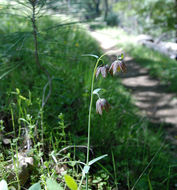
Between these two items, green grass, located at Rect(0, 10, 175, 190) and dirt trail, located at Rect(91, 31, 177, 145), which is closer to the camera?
green grass, located at Rect(0, 10, 175, 190)

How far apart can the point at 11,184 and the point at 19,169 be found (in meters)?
0.11

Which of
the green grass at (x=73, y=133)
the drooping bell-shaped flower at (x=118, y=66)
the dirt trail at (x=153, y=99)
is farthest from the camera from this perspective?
the dirt trail at (x=153, y=99)

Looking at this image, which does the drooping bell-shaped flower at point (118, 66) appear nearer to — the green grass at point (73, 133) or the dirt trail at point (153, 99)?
the green grass at point (73, 133)

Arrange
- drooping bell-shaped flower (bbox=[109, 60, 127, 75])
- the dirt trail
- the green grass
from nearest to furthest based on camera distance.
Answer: drooping bell-shaped flower (bbox=[109, 60, 127, 75])
the green grass
the dirt trail

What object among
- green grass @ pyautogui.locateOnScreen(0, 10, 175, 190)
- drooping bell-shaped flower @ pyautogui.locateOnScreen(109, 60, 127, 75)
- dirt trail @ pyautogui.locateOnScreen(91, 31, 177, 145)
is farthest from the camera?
dirt trail @ pyautogui.locateOnScreen(91, 31, 177, 145)

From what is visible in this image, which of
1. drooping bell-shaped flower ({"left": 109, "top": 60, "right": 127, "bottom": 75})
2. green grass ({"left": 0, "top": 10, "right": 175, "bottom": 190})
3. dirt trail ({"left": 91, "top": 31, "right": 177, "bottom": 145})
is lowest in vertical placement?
dirt trail ({"left": 91, "top": 31, "right": 177, "bottom": 145})

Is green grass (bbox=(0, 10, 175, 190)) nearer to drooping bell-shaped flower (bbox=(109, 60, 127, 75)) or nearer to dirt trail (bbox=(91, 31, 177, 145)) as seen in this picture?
drooping bell-shaped flower (bbox=(109, 60, 127, 75))

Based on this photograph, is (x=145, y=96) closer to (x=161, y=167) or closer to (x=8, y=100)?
(x=161, y=167)

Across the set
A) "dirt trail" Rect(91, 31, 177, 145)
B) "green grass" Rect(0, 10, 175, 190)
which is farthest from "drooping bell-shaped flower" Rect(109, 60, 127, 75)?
"dirt trail" Rect(91, 31, 177, 145)

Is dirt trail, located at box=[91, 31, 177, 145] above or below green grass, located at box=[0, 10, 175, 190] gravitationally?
below

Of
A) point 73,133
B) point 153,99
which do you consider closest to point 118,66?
point 73,133

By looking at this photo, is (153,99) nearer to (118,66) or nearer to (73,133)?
(73,133)

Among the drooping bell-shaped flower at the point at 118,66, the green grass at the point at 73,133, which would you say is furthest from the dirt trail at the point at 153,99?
the drooping bell-shaped flower at the point at 118,66

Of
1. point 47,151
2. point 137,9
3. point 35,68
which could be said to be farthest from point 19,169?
point 137,9
